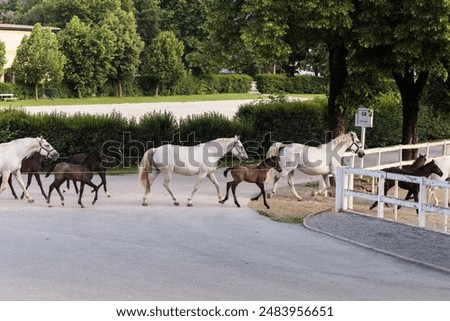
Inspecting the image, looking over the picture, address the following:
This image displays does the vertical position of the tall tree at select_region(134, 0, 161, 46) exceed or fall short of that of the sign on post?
it exceeds it

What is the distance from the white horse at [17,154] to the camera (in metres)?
20.7

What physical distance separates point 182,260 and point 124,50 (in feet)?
228

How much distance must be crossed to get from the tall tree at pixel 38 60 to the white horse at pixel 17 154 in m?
51.0

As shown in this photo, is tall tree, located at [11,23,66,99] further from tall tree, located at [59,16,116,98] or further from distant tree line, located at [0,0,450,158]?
distant tree line, located at [0,0,450,158]

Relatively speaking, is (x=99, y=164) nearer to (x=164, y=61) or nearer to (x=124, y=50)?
(x=164, y=61)

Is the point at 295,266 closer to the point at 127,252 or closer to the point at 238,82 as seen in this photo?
the point at 127,252

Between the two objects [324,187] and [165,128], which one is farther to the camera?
[165,128]

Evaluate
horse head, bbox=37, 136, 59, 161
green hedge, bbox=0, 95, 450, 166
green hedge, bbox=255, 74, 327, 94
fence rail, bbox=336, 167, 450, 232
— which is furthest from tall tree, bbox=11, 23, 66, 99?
fence rail, bbox=336, 167, 450, 232

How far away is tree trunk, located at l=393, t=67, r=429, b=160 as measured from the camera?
1072 inches

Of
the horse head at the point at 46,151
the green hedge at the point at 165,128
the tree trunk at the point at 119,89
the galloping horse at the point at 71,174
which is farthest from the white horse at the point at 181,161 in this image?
the tree trunk at the point at 119,89

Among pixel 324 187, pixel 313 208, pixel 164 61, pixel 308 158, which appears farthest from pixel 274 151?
pixel 164 61

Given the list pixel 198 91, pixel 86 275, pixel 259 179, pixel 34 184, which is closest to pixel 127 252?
pixel 86 275

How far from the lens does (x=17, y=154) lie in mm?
20844

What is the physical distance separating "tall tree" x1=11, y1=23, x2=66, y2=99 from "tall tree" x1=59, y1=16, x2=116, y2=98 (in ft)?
8.94
